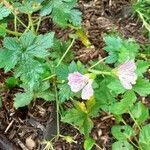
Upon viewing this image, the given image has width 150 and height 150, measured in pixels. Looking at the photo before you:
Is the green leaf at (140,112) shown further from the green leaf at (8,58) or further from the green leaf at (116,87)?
the green leaf at (8,58)

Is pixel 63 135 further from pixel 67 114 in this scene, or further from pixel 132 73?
pixel 132 73

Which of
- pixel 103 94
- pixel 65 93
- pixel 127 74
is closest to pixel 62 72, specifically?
pixel 65 93

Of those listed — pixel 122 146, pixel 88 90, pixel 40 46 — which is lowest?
pixel 122 146

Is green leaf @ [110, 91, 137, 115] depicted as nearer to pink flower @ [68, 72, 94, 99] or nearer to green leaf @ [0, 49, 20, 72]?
pink flower @ [68, 72, 94, 99]

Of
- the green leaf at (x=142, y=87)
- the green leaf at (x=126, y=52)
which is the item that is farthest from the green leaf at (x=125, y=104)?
the green leaf at (x=126, y=52)

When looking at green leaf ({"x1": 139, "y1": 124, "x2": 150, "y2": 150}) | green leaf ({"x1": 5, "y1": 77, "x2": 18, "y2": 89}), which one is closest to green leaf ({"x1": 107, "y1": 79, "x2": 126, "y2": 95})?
green leaf ({"x1": 139, "y1": 124, "x2": 150, "y2": 150})

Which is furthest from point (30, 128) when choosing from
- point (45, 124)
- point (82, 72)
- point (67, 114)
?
point (82, 72)

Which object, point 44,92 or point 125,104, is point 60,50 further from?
point 125,104
